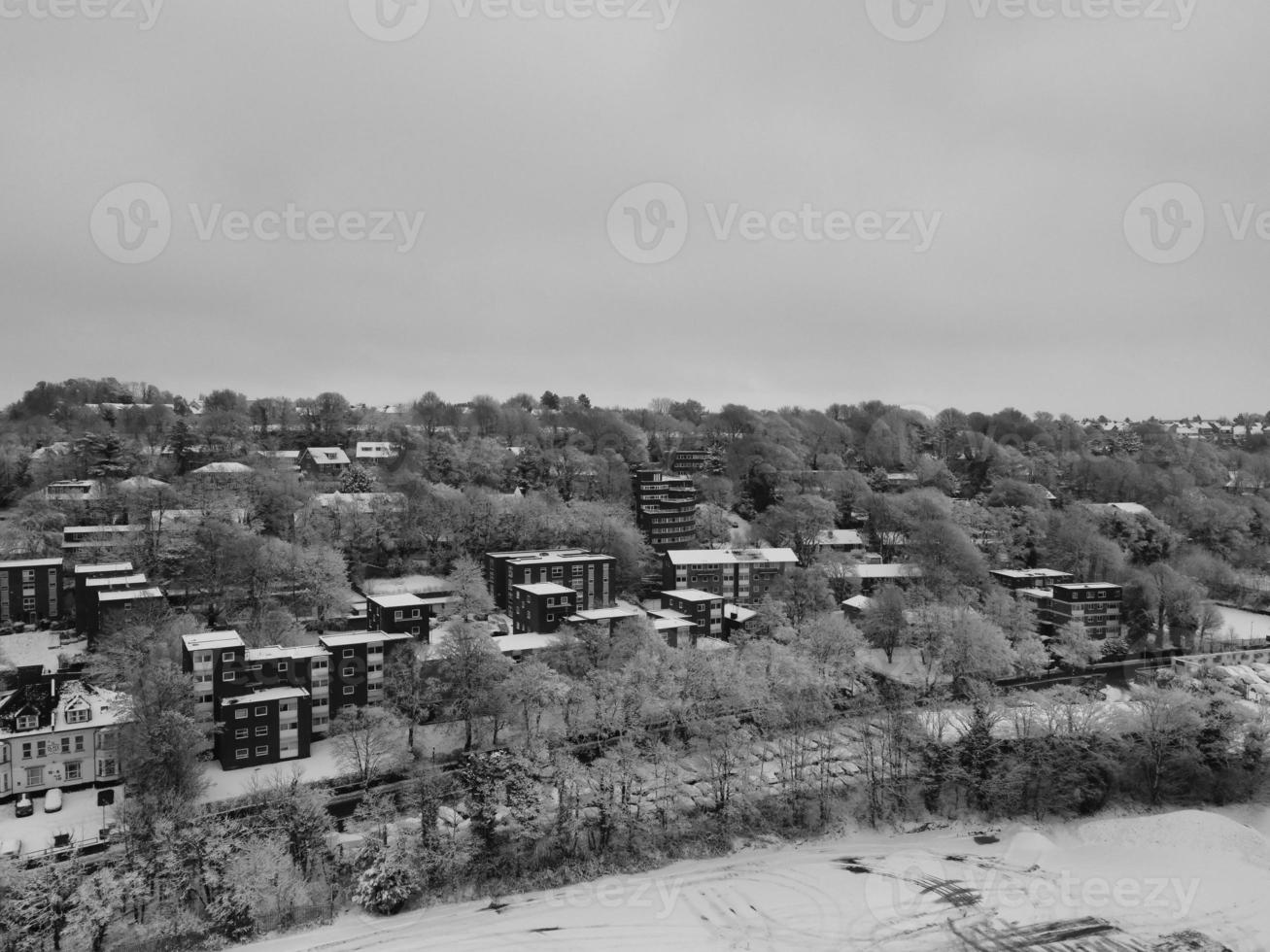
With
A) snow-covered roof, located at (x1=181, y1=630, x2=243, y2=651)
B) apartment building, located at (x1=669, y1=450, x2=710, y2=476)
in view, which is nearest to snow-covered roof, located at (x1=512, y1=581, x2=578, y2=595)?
snow-covered roof, located at (x1=181, y1=630, x2=243, y2=651)

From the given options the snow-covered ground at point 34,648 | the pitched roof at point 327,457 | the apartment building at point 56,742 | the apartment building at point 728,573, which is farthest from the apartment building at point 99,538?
the apartment building at point 728,573

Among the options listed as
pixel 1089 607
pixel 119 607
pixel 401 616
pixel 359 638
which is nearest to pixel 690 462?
pixel 1089 607

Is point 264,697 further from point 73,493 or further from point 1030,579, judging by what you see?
point 1030,579

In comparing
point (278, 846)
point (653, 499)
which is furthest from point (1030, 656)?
point (278, 846)

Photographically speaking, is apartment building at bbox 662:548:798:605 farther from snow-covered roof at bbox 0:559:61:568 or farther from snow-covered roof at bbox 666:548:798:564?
snow-covered roof at bbox 0:559:61:568

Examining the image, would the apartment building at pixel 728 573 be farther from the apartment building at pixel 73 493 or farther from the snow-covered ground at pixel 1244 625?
the apartment building at pixel 73 493

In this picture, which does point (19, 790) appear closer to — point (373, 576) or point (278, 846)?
point (278, 846)
